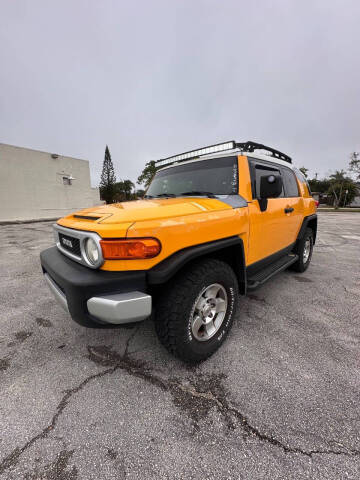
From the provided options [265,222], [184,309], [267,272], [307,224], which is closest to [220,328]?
[184,309]

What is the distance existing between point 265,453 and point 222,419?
285 millimetres

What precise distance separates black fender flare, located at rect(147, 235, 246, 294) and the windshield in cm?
61

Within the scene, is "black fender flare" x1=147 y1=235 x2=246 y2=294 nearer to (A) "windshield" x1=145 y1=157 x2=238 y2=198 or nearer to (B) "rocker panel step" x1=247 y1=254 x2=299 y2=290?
(B) "rocker panel step" x1=247 y1=254 x2=299 y2=290

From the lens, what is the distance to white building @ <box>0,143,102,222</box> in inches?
643

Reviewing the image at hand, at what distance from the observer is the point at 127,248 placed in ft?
4.88

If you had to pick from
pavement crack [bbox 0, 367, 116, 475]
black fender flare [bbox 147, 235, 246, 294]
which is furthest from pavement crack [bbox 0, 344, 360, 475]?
black fender flare [bbox 147, 235, 246, 294]

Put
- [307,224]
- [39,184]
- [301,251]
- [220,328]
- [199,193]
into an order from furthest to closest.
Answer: [39,184]
[307,224]
[301,251]
[199,193]
[220,328]

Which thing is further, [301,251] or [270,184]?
[301,251]

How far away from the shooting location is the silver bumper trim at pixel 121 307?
140 centimetres

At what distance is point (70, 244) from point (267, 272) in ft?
7.50

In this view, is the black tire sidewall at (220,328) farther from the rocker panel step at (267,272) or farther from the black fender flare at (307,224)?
the black fender flare at (307,224)

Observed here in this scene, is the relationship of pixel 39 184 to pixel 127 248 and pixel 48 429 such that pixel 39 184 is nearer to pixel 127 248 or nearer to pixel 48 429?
pixel 127 248

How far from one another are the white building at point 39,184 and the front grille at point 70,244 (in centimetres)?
1883

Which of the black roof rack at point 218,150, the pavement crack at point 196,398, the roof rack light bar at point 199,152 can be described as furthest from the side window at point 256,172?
the pavement crack at point 196,398
